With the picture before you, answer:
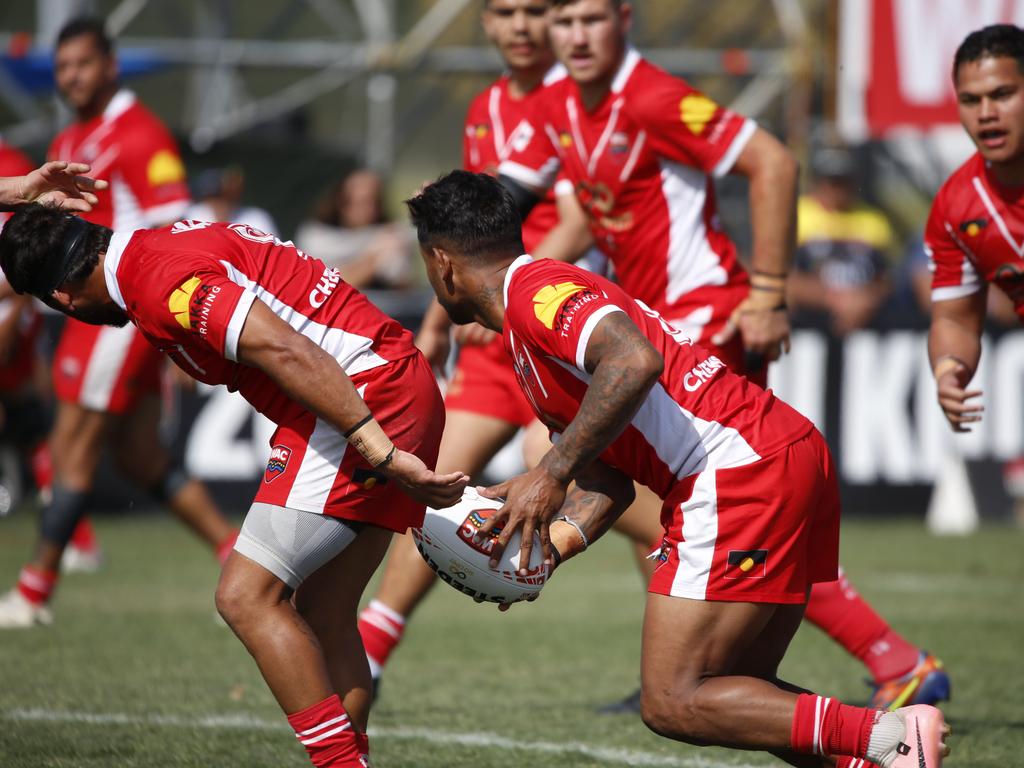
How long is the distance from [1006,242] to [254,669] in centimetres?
383

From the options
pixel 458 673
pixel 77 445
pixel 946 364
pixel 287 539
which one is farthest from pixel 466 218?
pixel 77 445

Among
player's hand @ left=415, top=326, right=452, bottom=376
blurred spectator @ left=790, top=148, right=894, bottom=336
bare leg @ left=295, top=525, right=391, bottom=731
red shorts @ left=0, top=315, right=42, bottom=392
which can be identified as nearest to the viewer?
bare leg @ left=295, top=525, right=391, bottom=731

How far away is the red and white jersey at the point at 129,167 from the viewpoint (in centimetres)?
794

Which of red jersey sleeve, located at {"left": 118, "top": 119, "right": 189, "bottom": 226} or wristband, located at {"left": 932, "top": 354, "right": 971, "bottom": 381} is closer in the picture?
wristband, located at {"left": 932, "top": 354, "right": 971, "bottom": 381}

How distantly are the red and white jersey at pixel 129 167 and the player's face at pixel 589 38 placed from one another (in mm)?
3021

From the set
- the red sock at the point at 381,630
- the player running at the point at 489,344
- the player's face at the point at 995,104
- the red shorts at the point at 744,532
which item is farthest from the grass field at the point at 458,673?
the player's face at the point at 995,104

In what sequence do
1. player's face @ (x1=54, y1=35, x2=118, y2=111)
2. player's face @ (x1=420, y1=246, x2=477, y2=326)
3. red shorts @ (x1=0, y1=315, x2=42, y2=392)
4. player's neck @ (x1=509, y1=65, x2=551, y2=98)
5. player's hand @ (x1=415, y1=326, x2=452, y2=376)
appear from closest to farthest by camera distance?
player's face @ (x1=420, y1=246, x2=477, y2=326) → player's hand @ (x1=415, y1=326, x2=452, y2=376) → player's neck @ (x1=509, y1=65, x2=551, y2=98) → player's face @ (x1=54, y1=35, x2=118, y2=111) → red shorts @ (x1=0, y1=315, x2=42, y2=392)

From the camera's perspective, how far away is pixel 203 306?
13.4 feet

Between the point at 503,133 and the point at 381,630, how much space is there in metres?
2.28

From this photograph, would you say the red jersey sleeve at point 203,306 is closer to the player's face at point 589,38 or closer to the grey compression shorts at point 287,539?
the grey compression shorts at point 287,539

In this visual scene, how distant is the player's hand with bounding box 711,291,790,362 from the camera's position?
5.60 m

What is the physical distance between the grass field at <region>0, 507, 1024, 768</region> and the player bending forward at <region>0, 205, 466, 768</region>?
0.89 metres

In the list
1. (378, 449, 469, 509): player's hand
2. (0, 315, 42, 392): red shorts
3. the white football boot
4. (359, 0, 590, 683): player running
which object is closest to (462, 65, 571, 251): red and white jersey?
(359, 0, 590, 683): player running

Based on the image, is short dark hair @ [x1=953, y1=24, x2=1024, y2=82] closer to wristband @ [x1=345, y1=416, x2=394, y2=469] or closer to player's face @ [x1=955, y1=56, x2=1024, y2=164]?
player's face @ [x1=955, y1=56, x2=1024, y2=164]
